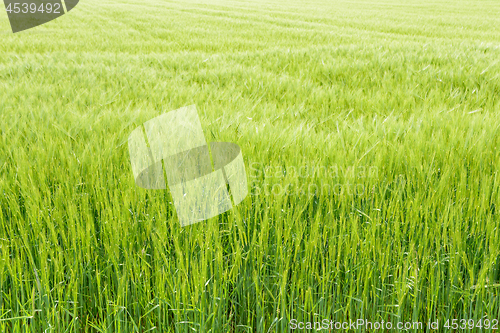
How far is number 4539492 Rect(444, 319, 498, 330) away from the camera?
0.89 meters

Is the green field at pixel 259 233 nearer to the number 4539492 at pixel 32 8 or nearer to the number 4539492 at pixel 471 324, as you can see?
the number 4539492 at pixel 471 324

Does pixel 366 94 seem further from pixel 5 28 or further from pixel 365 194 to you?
pixel 5 28

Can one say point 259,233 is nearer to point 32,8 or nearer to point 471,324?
point 471,324

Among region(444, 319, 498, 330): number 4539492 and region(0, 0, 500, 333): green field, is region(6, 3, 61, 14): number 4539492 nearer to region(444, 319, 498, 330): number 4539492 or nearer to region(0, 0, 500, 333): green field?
region(0, 0, 500, 333): green field

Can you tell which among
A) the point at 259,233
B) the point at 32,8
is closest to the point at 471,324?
the point at 259,233

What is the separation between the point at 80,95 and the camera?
251 cm

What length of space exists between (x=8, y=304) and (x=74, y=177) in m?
0.48

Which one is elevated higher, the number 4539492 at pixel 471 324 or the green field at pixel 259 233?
the green field at pixel 259 233

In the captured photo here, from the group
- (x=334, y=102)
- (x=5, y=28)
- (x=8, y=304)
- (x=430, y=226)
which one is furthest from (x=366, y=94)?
(x=5, y=28)

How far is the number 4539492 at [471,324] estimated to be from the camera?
0.89 m

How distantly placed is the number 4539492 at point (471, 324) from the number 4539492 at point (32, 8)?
1459 cm

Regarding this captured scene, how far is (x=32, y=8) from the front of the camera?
13.6 metres

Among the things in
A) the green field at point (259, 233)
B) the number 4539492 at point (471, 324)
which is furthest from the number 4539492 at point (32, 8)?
the number 4539492 at point (471, 324)

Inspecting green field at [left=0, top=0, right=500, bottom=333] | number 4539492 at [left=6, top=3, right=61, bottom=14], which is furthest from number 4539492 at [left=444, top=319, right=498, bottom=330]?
number 4539492 at [left=6, top=3, right=61, bottom=14]
